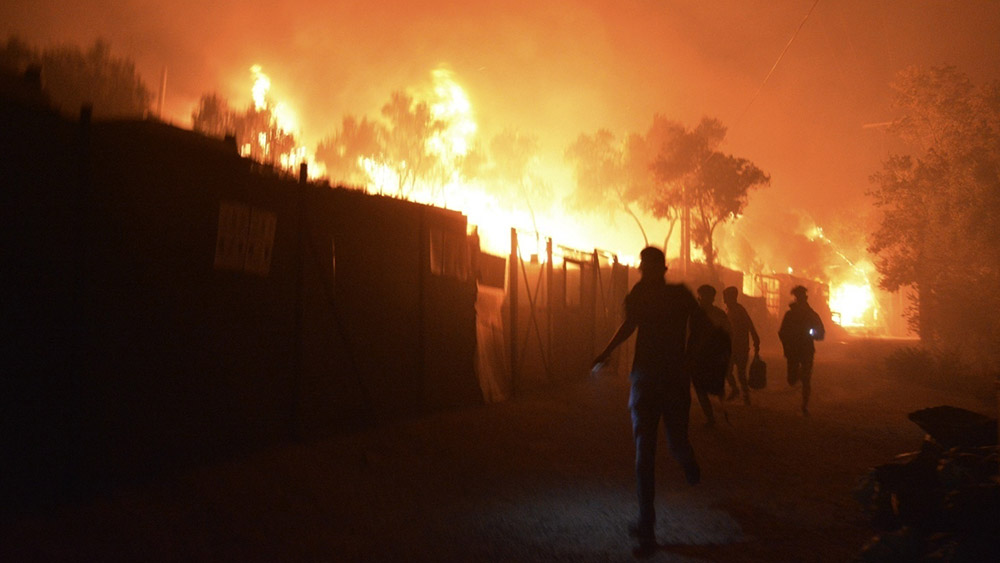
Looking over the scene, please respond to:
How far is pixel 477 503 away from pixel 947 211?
28.4 m

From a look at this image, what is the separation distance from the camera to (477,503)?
5.32 m

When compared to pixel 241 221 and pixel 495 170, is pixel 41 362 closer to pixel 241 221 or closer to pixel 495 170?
pixel 241 221

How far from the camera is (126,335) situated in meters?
4.64

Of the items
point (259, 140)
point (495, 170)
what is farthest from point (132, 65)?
point (495, 170)

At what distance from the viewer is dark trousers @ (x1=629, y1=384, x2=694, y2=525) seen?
173 inches

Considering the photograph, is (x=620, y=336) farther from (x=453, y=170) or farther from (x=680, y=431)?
(x=453, y=170)

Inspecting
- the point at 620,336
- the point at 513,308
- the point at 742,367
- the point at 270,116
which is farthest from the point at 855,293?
the point at 620,336

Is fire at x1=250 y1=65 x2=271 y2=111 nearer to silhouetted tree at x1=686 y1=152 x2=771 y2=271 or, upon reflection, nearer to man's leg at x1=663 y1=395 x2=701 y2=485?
silhouetted tree at x1=686 y1=152 x2=771 y2=271

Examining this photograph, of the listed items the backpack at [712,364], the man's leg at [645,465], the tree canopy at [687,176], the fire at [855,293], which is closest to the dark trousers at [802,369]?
the backpack at [712,364]

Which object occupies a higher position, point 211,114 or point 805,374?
point 211,114

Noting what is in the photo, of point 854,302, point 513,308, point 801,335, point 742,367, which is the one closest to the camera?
point 801,335

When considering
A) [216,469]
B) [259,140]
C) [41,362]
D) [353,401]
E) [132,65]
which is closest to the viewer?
[41,362]

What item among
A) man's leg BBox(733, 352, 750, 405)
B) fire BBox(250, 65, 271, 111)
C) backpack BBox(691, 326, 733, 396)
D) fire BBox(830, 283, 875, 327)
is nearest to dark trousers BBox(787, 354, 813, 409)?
man's leg BBox(733, 352, 750, 405)

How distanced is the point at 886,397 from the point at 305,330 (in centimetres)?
1242
